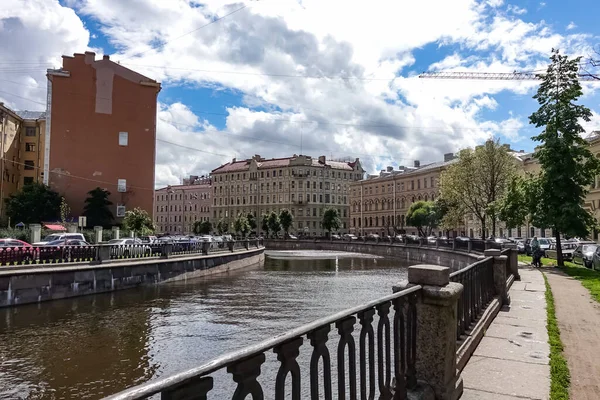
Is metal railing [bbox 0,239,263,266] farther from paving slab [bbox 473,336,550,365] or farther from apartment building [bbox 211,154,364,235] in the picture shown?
apartment building [bbox 211,154,364,235]

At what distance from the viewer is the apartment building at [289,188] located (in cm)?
10438

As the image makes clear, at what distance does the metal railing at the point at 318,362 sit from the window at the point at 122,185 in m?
51.3

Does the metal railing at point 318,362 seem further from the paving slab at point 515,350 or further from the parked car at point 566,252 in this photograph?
the parked car at point 566,252

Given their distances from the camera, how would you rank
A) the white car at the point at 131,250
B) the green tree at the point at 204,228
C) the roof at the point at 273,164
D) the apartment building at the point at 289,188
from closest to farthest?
the white car at the point at 131,250 < the apartment building at the point at 289,188 < the green tree at the point at 204,228 < the roof at the point at 273,164

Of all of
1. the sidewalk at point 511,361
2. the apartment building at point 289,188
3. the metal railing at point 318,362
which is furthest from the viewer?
the apartment building at point 289,188

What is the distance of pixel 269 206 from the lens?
10850 centimetres

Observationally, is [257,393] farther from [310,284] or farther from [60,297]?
[310,284]

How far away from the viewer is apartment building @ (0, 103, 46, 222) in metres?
57.1

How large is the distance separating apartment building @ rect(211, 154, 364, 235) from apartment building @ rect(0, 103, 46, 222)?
5123 centimetres

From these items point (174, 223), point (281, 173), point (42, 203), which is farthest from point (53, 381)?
point (174, 223)

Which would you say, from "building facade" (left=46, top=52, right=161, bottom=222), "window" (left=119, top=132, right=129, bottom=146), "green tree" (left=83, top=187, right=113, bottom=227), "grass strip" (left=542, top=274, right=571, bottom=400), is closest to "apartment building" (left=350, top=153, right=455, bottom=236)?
"building facade" (left=46, top=52, right=161, bottom=222)

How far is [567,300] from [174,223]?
11844 centimetres

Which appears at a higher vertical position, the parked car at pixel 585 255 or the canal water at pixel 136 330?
the parked car at pixel 585 255

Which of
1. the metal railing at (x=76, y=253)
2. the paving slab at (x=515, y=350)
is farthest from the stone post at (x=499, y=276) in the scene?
the metal railing at (x=76, y=253)
